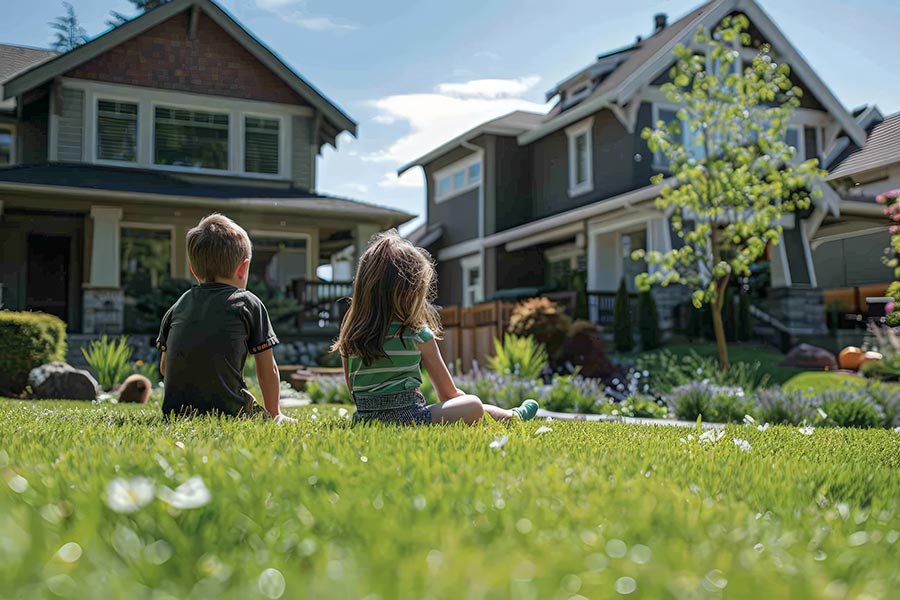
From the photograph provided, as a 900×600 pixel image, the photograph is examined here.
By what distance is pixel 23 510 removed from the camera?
66.4 inches

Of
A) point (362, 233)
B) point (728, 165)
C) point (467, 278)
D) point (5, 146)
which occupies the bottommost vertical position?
point (467, 278)

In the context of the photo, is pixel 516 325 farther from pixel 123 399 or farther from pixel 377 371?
pixel 377 371

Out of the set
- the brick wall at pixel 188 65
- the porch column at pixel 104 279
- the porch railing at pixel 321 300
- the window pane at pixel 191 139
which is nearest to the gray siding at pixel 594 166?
the porch railing at pixel 321 300

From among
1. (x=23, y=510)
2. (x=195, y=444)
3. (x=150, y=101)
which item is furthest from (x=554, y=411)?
(x=150, y=101)

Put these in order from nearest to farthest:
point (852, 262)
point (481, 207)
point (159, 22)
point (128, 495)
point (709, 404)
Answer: point (128, 495) < point (709, 404) < point (159, 22) < point (852, 262) < point (481, 207)

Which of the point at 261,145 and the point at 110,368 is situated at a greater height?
the point at 261,145

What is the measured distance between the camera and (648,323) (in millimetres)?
15656

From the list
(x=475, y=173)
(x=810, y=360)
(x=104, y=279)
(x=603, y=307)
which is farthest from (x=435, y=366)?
(x=475, y=173)

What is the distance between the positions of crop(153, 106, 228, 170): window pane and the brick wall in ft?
1.89

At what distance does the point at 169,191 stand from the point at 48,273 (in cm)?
457

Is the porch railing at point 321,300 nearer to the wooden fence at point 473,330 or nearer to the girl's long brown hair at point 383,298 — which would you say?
the wooden fence at point 473,330

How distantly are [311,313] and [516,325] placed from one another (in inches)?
266

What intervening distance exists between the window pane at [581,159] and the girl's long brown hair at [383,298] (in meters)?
17.1

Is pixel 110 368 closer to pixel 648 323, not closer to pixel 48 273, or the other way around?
pixel 48 273
